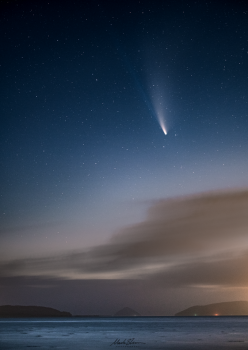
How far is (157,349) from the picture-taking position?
32938 millimetres

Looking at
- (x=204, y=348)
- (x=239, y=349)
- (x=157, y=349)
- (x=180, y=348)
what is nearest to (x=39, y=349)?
(x=157, y=349)

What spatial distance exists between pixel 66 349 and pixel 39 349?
2.58m

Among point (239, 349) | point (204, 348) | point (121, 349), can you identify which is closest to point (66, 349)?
point (121, 349)

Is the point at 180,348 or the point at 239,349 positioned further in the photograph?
the point at 180,348

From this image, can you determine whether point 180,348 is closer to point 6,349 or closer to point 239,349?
point 239,349

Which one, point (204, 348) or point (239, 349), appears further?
point (204, 348)

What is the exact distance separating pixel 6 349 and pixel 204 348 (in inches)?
736

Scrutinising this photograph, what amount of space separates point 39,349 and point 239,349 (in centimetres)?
1826

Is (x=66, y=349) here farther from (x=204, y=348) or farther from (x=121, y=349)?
(x=204, y=348)

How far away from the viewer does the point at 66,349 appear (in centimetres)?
3306

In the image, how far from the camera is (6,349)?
107 ft

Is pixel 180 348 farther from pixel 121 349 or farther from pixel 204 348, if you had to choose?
pixel 121 349

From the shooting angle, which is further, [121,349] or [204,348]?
[204,348]

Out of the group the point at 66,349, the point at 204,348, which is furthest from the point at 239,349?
the point at 66,349
